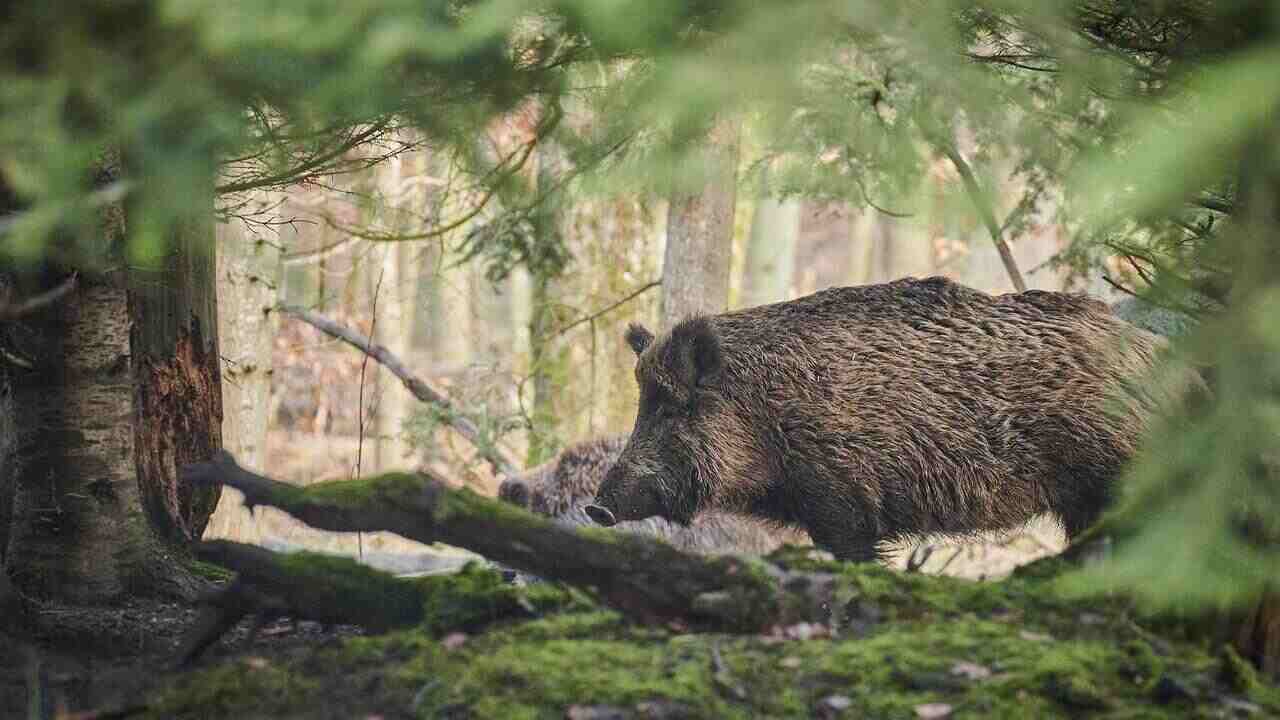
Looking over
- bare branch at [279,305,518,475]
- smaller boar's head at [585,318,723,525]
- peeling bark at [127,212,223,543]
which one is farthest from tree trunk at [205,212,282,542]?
smaller boar's head at [585,318,723,525]

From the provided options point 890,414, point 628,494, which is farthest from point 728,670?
point 628,494

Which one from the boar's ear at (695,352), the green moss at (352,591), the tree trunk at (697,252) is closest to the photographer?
the green moss at (352,591)

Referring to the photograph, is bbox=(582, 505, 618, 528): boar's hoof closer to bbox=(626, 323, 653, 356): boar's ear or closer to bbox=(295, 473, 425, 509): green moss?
bbox=(626, 323, 653, 356): boar's ear

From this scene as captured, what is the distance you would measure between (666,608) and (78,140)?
227cm

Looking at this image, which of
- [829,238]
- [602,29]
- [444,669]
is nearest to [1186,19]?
[602,29]

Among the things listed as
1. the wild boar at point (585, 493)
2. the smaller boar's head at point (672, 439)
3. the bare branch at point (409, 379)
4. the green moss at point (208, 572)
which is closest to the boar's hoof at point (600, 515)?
the smaller boar's head at point (672, 439)

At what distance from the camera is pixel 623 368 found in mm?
12156

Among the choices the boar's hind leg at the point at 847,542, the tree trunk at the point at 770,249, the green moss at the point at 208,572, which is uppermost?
the tree trunk at the point at 770,249

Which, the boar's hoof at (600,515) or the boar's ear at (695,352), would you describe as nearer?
the boar's hoof at (600,515)

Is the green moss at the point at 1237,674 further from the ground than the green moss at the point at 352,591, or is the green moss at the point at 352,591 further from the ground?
the green moss at the point at 352,591

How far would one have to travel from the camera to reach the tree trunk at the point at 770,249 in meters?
18.1

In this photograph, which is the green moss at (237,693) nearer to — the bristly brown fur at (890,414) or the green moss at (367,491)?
the green moss at (367,491)

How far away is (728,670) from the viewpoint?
3.99 m

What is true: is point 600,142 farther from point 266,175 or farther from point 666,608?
point 666,608
